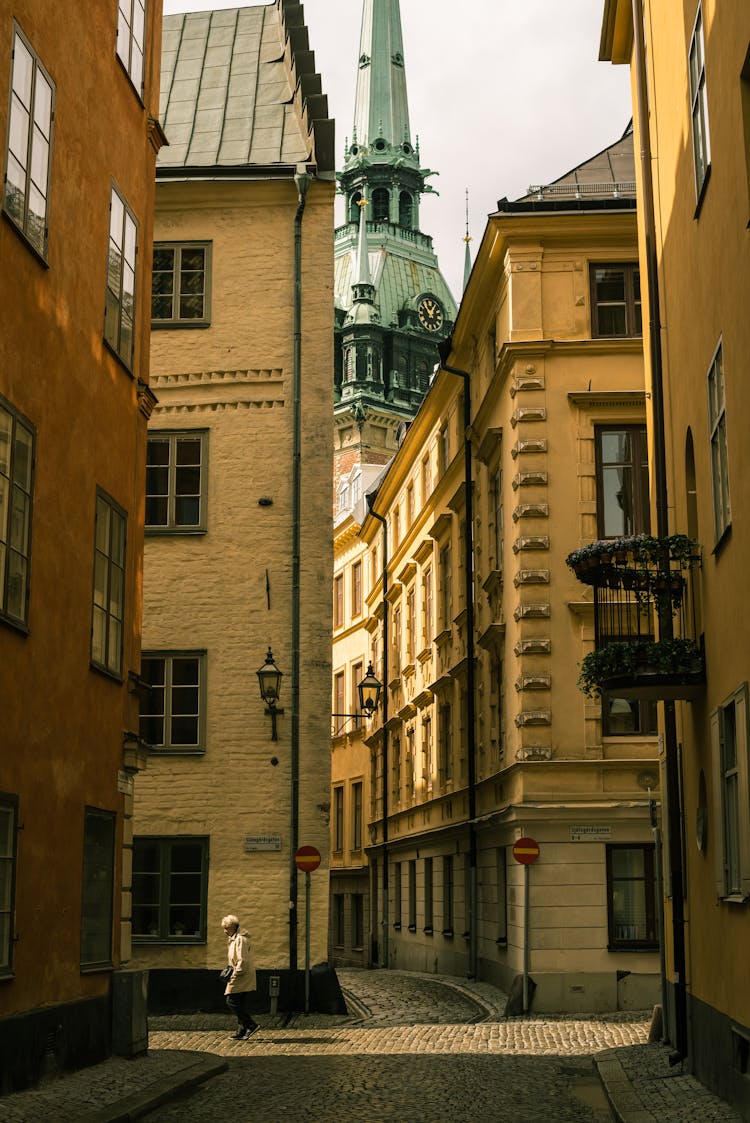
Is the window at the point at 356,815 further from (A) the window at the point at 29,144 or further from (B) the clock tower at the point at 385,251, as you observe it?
(B) the clock tower at the point at 385,251

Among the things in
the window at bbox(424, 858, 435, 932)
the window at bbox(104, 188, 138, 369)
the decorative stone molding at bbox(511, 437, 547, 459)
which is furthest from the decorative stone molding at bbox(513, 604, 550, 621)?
the window at bbox(424, 858, 435, 932)

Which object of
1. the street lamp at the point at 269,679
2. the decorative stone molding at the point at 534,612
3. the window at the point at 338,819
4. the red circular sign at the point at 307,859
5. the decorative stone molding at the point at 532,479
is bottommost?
the red circular sign at the point at 307,859

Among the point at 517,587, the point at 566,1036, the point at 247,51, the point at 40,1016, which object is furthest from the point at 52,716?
the point at 247,51

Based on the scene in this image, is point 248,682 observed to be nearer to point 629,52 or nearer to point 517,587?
Answer: point 517,587

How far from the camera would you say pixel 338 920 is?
5181 cm

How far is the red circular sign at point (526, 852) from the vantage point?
2347cm

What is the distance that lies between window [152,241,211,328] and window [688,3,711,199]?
1285 centimetres

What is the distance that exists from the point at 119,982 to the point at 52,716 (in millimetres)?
3464

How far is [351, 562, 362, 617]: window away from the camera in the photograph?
172 feet

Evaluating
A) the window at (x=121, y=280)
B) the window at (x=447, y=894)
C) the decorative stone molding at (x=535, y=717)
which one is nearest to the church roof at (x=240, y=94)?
the window at (x=121, y=280)

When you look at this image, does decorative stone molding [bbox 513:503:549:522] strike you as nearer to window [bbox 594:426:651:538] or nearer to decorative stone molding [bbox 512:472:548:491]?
decorative stone molding [bbox 512:472:548:491]

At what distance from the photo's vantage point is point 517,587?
85.4 ft

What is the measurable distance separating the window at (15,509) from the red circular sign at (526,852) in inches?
472

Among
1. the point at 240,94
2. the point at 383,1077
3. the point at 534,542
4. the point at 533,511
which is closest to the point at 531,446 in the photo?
the point at 533,511
